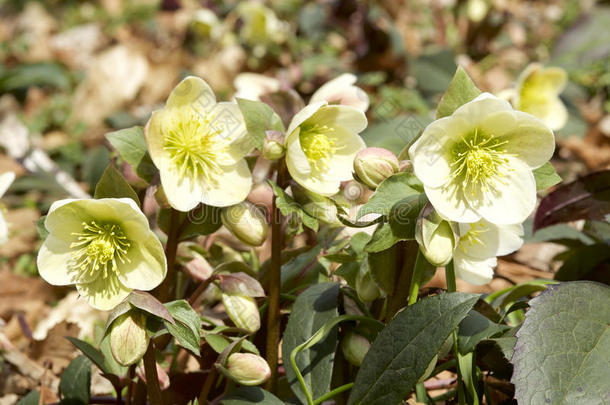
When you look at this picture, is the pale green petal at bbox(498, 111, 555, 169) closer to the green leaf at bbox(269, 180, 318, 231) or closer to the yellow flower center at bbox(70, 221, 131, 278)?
the green leaf at bbox(269, 180, 318, 231)

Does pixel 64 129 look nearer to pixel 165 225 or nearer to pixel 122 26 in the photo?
pixel 122 26

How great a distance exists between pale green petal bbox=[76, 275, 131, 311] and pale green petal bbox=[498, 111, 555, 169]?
42cm

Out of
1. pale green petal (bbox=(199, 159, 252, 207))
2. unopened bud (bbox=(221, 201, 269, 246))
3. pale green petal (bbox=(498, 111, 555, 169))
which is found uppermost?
pale green petal (bbox=(498, 111, 555, 169))

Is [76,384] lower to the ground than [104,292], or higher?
lower

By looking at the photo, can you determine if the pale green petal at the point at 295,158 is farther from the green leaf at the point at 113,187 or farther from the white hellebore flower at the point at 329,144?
the green leaf at the point at 113,187

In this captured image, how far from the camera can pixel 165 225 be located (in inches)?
29.4

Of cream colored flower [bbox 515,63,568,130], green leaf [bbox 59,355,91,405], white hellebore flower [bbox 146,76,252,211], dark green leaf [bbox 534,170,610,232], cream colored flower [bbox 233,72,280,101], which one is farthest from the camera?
cream colored flower [bbox 515,63,568,130]

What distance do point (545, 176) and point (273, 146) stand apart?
29 centimetres

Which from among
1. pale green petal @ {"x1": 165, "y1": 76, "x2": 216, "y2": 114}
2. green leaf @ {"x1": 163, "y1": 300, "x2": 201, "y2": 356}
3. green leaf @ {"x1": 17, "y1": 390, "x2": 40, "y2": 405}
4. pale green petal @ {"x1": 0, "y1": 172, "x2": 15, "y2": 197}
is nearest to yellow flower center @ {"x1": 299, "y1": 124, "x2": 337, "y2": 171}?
pale green petal @ {"x1": 165, "y1": 76, "x2": 216, "y2": 114}

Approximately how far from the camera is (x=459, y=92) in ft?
2.12

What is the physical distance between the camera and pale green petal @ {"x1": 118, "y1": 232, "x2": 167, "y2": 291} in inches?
25.3

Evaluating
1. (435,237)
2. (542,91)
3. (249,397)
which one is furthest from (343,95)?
(542,91)

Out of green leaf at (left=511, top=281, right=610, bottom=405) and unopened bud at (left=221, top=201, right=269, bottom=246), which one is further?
unopened bud at (left=221, top=201, right=269, bottom=246)

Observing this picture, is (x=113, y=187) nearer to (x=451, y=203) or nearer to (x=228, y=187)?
(x=228, y=187)
